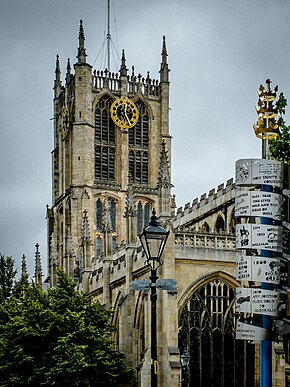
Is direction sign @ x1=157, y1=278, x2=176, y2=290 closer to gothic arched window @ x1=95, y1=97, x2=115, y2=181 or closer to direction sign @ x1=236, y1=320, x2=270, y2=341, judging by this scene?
direction sign @ x1=236, y1=320, x2=270, y2=341

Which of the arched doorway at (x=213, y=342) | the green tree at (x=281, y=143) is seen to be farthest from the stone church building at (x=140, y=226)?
the green tree at (x=281, y=143)

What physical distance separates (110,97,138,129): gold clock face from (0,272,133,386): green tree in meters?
46.3

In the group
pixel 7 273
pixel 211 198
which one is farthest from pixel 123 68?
pixel 211 198

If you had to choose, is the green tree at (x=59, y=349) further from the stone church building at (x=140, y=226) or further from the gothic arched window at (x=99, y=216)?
the gothic arched window at (x=99, y=216)

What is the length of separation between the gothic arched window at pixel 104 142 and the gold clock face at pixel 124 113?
1.78 ft

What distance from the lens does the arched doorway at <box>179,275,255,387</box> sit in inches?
1890

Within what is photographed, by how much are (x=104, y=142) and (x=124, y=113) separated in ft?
11.9

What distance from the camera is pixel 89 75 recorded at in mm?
94375

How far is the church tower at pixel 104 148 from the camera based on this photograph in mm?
91562

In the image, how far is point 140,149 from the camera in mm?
96188

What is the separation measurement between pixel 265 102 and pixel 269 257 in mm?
3883

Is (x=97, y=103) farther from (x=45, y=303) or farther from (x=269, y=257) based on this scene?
(x=269, y=257)

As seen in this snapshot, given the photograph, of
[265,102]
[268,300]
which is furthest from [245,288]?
[265,102]

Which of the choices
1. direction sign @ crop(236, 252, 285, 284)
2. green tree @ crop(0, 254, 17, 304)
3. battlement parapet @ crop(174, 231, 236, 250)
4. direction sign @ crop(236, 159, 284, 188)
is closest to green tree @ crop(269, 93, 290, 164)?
direction sign @ crop(236, 159, 284, 188)
